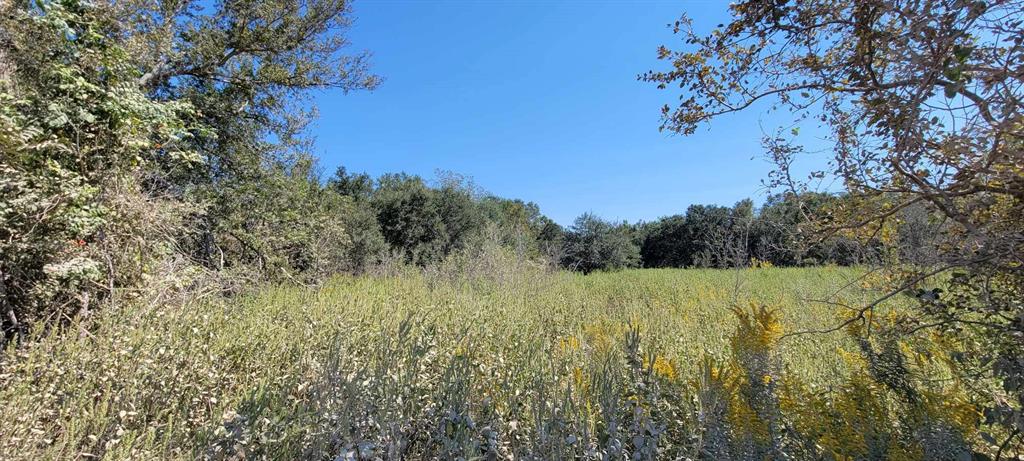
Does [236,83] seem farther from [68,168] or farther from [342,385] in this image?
[342,385]

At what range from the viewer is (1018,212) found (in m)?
1.47

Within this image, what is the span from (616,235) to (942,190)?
17.1 meters

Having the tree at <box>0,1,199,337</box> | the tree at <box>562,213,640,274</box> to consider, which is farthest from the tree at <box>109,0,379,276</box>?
the tree at <box>562,213,640,274</box>

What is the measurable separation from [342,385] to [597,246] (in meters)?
16.5

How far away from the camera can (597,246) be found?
17766mm

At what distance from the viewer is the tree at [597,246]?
17547mm

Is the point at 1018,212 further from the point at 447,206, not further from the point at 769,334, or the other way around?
the point at 447,206

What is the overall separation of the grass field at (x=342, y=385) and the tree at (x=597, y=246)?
13688 mm

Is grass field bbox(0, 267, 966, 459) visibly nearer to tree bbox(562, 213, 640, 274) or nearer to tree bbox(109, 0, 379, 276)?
tree bbox(109, 0, 379, 276)

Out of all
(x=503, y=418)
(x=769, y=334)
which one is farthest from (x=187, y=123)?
(x=769, y=334)

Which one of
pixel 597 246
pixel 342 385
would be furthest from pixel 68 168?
pixel 597 246

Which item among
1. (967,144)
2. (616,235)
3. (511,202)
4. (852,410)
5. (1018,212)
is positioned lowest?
(852,410)

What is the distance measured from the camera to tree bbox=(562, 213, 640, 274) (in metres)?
17.5

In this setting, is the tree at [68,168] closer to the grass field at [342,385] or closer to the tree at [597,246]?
the grass field at [342,385]
